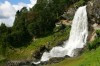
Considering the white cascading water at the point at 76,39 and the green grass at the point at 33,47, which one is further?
the green grass at the point at 33,47

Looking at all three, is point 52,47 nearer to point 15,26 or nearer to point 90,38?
point 90,38

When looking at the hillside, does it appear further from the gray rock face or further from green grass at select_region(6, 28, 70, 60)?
the gray rock face

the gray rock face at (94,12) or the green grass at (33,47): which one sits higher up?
the gray rock face at (94,12)

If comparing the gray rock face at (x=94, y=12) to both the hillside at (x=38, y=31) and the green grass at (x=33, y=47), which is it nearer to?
the hillside at (x=38, y=31)

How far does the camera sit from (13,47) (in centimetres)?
11225

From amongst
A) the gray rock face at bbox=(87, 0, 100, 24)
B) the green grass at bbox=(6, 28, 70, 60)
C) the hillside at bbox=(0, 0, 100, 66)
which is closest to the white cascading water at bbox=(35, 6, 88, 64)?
the gray rock face at bbox=(87, 0, 100, 24)

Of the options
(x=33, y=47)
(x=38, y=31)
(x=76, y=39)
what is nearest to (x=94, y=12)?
(x=76, y=39)

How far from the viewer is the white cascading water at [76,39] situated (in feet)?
274

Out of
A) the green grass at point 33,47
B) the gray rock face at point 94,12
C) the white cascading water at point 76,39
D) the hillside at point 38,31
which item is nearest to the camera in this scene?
the white cascading water at point 76,39

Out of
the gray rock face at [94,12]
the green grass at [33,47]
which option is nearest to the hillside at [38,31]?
the green grass at [33,47]

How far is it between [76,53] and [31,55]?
77.2ft

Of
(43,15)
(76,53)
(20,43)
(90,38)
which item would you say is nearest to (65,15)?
(43,15)

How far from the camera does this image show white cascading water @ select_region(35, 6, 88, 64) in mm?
83375

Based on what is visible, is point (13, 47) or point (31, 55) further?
point (13, 47)
